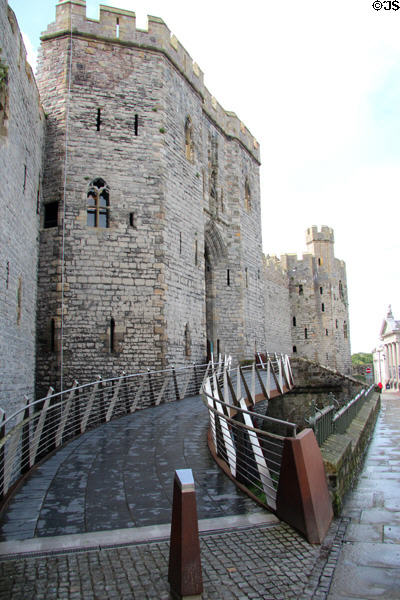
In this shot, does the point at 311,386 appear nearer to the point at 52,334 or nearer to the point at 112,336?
the point at 112,336

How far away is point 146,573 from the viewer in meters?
3.07

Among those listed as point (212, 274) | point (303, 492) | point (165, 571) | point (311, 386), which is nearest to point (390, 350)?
point (311, 386)

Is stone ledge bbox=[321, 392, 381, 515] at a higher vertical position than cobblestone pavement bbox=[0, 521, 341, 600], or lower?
higher

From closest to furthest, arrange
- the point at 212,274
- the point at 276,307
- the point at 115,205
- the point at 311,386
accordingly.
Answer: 1. the point at 115,205
2. the point at 311,386
3. the point at 212,274
4. the point at 276,307

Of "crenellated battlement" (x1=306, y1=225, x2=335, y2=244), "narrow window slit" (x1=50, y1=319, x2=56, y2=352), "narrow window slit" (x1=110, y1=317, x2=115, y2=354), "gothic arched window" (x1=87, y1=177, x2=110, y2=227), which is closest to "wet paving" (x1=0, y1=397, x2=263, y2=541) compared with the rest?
"narrow window slit" (x1=110, y1=317, x2=115, y2=354)

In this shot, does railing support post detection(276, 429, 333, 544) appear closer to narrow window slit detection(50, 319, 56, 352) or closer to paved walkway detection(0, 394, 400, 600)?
paved walkway detection(0, 394, 400, 600)

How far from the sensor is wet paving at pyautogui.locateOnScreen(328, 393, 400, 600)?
118 inches

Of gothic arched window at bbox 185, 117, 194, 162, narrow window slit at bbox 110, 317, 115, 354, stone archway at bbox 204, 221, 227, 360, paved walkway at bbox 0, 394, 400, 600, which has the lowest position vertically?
paved walkway at bbox 0, 394, 400, 600

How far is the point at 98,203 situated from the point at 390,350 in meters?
38.3

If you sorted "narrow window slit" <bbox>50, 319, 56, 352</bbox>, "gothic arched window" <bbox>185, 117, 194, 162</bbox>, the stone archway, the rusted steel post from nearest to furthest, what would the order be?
the rusted steel post, "narrow window slit" <bbox>50, 319, 56, 352</bbox>, "gothic arched window" <bbox>185, 117, 194, 162</bbox>, the stone archway

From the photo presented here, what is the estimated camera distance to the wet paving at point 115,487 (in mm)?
3975

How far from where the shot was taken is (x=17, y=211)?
34.8 feet

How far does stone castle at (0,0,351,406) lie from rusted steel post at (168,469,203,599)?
7.34 meters

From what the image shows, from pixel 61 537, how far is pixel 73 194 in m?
10.6
